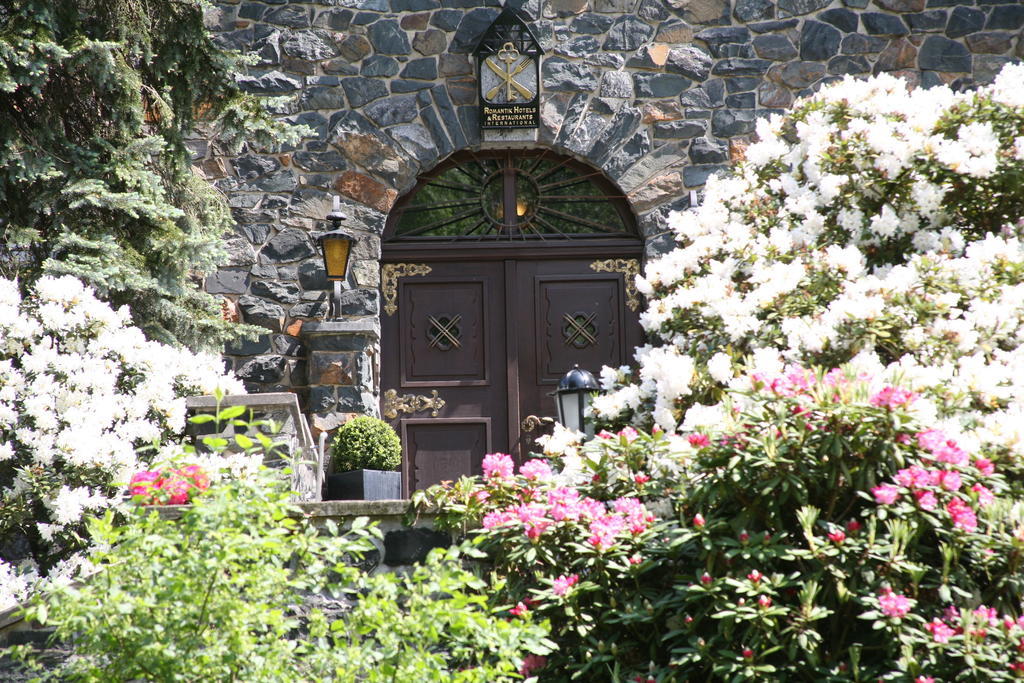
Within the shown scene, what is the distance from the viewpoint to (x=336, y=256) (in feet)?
22.0

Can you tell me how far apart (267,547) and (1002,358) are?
226cm

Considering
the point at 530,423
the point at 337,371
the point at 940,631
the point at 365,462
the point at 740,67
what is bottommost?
the point at 940,631

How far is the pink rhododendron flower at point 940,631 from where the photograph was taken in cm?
256

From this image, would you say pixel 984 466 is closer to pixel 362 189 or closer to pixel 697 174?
pixel 697 174

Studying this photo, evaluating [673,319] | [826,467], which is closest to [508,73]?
[673,319]

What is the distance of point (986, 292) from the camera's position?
350 centimetres

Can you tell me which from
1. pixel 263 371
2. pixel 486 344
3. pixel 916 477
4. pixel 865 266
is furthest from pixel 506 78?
pixel 916 477

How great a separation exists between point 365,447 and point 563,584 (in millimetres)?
2941

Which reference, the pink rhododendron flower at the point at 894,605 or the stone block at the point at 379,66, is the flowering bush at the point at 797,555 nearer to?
the pink rhododendron flower at the point at 894,605

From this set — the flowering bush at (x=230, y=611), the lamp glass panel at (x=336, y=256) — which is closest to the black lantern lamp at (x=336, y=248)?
the lamp glass panel at (x=336, y=256)

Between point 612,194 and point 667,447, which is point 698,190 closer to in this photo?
point 612,194

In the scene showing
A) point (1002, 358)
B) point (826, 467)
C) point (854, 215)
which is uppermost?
point (854, 215)

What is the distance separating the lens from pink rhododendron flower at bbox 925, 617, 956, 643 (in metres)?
2.56

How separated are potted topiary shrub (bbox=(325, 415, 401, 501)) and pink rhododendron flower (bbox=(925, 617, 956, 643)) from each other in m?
3.56
